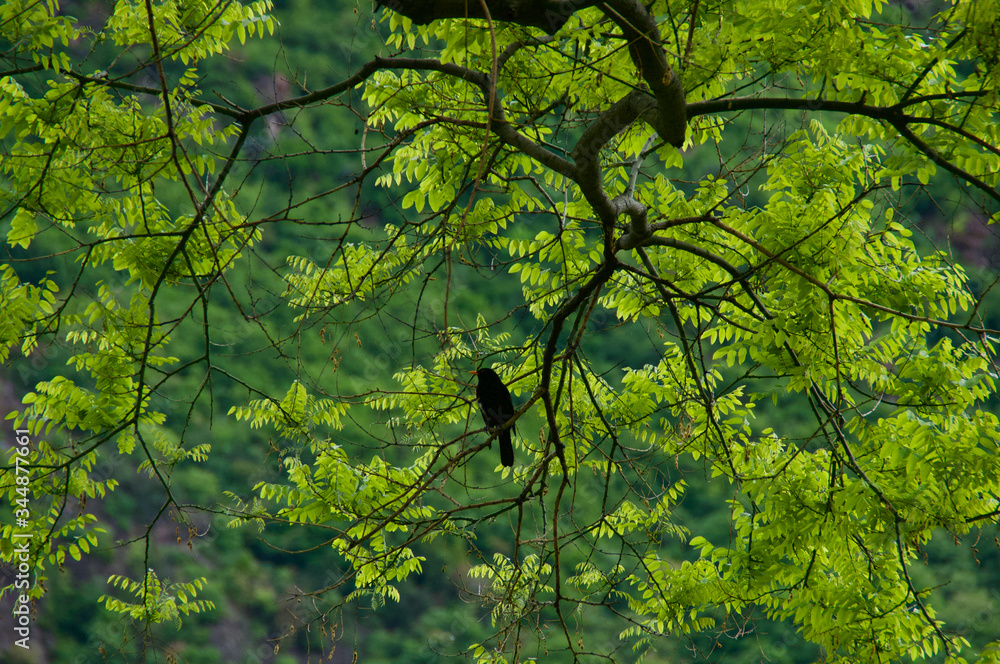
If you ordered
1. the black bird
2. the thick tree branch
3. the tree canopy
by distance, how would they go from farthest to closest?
the black bird
the tree canopy
the thick tree branch

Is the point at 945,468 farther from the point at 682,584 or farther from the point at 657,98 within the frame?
the point at 657,98

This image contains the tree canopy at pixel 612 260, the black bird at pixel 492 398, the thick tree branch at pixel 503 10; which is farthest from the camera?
the black bird at pixel 492 398

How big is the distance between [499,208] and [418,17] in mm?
1867

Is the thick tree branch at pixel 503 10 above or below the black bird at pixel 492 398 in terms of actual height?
above

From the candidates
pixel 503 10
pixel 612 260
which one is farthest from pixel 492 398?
pixel 503 10

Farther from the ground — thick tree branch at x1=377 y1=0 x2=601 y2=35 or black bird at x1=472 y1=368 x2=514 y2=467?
thick tree branch at x1=377 y1=0 x2=601 y2=35

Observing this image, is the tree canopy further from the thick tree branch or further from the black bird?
→ the black bird

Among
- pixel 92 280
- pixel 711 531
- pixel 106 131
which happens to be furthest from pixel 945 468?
pixel 92 280

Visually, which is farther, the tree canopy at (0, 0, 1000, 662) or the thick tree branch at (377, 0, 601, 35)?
the tree canopy at (0, 0, 1000, 662)

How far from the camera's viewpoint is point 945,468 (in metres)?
3.07

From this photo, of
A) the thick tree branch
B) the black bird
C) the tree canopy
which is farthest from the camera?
the black bird

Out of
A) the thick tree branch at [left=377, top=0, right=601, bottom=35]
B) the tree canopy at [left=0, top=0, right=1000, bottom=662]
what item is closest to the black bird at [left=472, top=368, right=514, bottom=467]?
the tree canopy at [left=0, top=0, right=1000, bottom=662]

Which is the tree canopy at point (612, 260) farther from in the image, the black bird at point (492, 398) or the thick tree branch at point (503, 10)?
the black bird at point (492, 398)

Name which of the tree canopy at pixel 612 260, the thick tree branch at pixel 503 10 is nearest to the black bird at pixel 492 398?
the tree canopy at pixel 612 260
